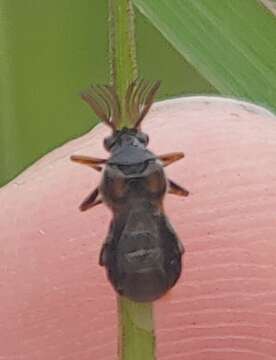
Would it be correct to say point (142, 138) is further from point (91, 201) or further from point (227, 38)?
point (227, 38)

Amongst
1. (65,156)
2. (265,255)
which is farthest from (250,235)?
(65,156)

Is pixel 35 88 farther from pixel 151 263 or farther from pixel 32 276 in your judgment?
pixel 151 263

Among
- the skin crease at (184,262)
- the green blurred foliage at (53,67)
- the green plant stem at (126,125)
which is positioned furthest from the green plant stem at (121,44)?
the green blurred foliage at (53,67)

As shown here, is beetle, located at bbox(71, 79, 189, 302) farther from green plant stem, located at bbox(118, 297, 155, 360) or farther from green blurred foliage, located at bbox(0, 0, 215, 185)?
green blurred foliage, located at bbox(0, 0, 215, 185)

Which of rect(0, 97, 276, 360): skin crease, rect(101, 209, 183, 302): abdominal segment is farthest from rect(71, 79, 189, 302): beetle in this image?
rect(0, 97, 276, 360): skin crease

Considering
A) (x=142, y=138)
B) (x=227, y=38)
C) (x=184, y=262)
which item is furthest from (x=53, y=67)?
(x=142, y=138)

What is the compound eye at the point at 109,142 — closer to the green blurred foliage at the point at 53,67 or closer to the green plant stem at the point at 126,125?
the green plant stem at the point at 126,125
